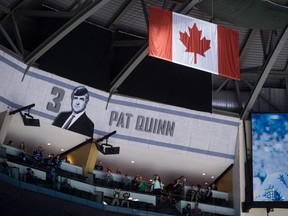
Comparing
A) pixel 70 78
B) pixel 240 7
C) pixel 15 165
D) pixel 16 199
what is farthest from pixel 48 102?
pixel 240 7

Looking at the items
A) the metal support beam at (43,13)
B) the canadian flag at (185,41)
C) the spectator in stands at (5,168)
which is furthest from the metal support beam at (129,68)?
the spectator in stands at (5,168)

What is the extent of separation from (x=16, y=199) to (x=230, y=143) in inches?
545

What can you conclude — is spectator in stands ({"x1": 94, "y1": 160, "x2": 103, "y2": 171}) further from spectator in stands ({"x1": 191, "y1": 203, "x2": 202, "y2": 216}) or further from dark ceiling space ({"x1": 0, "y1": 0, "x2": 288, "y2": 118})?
spectator in stands ({"x1": 191, "y1": 203, "x2": 202, "y2": 216})

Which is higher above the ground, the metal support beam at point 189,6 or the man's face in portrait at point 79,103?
the metal support beam at point 189,6

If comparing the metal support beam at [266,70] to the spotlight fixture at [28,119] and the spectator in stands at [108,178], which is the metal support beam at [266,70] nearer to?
the spectator in stands at [108,178]

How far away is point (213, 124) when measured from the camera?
32.7 m

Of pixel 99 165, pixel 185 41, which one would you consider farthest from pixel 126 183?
pixel 185 41

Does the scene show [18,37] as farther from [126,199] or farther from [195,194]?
[195,194]

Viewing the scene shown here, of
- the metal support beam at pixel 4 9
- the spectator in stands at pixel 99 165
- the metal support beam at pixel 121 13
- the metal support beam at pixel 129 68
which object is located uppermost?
the metal support beam at pixel 121 13

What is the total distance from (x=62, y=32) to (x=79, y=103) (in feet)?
15.3

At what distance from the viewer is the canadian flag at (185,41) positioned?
2244 centimetres

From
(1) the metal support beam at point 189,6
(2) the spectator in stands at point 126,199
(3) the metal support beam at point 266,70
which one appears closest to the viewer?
(1) the metal support beam at point 189,6

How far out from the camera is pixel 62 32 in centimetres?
2678

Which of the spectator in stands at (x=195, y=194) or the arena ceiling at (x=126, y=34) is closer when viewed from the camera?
the arena ceiling at (x=126, y=34)
